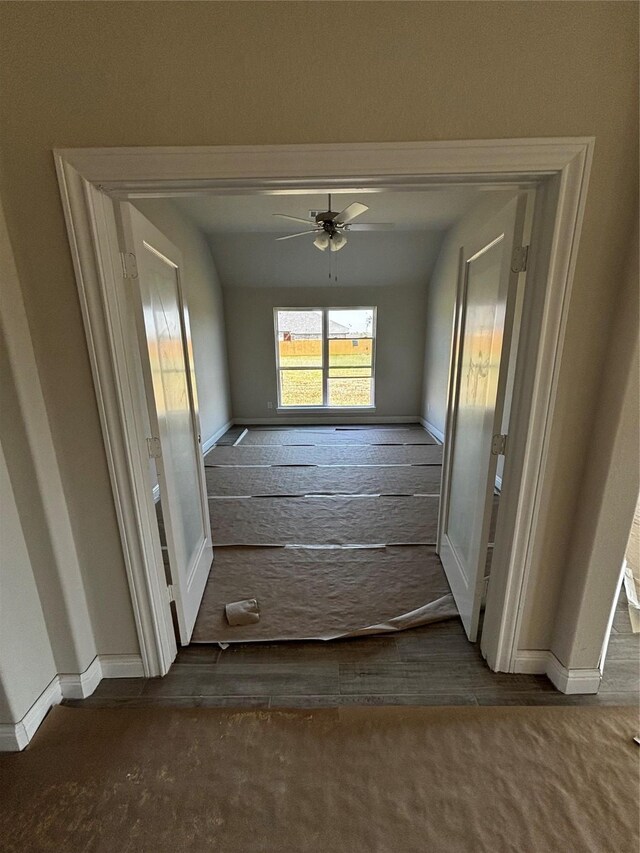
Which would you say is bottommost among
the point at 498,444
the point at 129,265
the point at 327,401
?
the point at 327,401

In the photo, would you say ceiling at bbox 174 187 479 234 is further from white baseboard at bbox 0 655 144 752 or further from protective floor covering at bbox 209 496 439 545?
white baseboard at bbox 0 655 144 752

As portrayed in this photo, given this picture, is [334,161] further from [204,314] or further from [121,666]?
[204,314]

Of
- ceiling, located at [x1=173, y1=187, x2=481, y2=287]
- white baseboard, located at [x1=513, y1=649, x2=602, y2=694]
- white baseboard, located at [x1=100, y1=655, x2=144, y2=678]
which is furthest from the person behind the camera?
ceiling, located at [x1=173, y1=187, x2=481, y2=287]

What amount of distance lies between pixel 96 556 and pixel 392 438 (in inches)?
179

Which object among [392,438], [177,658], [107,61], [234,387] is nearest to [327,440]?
[392,438]

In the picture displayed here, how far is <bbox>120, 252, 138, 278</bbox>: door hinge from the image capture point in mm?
1292

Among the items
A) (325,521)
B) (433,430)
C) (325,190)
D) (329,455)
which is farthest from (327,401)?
(325,190)

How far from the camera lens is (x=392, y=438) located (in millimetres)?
5527

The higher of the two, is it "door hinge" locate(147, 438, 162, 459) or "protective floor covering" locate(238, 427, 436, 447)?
"door hinge" locate(147, 438, 162, 459)

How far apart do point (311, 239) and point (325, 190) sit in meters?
4.55

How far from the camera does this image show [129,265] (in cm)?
130

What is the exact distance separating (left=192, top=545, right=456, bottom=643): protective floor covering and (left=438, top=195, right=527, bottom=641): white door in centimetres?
21

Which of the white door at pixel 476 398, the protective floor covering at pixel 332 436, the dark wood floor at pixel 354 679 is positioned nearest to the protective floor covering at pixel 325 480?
the protective floor covering at pixel 332 436

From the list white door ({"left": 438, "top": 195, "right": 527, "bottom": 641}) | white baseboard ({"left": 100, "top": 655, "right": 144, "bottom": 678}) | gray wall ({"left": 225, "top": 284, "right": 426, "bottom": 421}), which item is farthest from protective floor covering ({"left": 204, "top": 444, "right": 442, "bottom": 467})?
white baseboard ({"left": 100, "top": 655, "right": 144, "bottom": 678})
